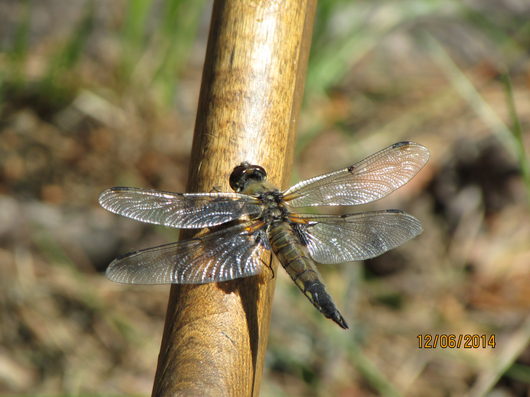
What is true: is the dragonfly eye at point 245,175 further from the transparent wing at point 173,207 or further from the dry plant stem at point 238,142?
the transparent wing at point 173,207

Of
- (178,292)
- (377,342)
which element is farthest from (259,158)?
(377,342)

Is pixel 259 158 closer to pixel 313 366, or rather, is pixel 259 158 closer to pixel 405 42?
pixel 313 366

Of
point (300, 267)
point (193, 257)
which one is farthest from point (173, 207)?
point (300, 267)

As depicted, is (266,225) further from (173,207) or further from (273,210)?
(173,207)
